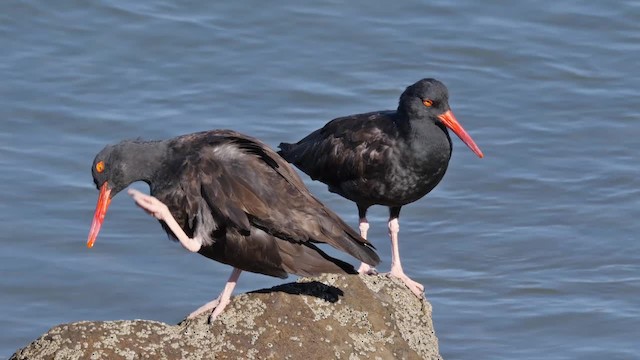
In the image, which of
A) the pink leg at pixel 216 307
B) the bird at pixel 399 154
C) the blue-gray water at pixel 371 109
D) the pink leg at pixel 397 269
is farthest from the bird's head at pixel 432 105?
the pink leg at pixel 216 307

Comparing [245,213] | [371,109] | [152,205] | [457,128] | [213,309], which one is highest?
[457,128]

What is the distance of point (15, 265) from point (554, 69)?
Result: 652cm

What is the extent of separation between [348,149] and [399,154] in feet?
1.41

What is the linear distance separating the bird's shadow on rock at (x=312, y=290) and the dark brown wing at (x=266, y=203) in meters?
0.23

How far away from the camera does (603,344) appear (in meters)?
9.41

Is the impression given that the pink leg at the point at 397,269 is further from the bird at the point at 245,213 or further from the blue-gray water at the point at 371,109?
the blue-gray water at the point at 371,109

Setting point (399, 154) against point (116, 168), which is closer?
point (116, 168)

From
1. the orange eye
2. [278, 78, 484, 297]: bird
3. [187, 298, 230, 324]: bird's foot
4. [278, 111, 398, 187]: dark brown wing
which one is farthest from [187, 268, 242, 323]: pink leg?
[278, 111, 398, 187]: dark brown wing

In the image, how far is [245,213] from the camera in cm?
670

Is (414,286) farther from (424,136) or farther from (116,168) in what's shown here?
(116,168)

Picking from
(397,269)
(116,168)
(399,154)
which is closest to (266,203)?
(116,168)

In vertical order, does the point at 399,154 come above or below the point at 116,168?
above

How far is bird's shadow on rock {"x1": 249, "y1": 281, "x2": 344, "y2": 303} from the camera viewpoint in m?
6.62

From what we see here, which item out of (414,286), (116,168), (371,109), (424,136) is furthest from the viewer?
(371,109)
